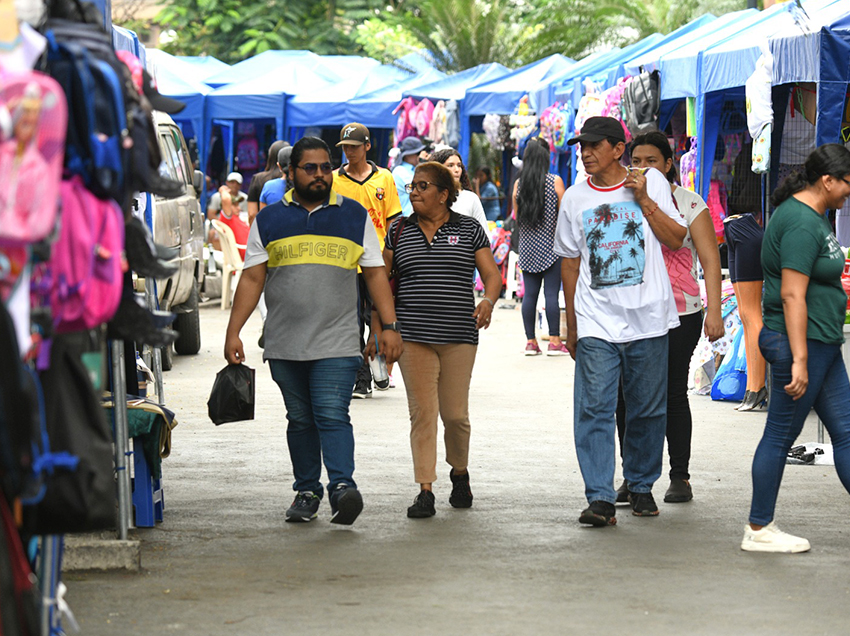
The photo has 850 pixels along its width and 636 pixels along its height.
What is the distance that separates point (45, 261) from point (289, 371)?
134 inches

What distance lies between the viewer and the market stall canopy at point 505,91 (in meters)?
22.2

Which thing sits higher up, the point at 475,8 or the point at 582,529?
the point at 475,8

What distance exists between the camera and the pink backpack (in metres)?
3.52

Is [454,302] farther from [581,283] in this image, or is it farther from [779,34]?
[779,34]

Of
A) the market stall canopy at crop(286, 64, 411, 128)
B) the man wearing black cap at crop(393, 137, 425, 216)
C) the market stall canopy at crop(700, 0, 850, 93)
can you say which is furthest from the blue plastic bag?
the market stall canopy at crop(286, 64, 411, 128)

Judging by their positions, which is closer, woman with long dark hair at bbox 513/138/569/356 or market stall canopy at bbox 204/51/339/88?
woman with long dark hair at bbox 513/138/569/356

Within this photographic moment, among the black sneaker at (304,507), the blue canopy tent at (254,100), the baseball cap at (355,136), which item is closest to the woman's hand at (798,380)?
the black sneaker at (304,507)

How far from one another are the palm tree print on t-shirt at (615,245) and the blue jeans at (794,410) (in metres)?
0.81

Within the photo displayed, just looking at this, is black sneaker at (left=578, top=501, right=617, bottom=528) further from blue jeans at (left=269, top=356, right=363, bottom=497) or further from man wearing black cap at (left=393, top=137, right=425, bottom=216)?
man wearing black cap at (left=393, top=137, right=425, bottom=216)

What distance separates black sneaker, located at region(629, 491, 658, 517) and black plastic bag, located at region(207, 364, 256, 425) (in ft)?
6.84

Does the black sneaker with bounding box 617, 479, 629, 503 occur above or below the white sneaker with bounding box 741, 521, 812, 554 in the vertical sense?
below

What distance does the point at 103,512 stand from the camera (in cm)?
356

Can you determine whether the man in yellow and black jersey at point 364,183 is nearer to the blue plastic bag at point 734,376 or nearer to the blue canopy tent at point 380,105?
the blue plastic bag at point 734,376

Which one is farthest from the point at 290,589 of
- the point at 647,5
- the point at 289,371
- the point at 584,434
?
the point at 647,5
